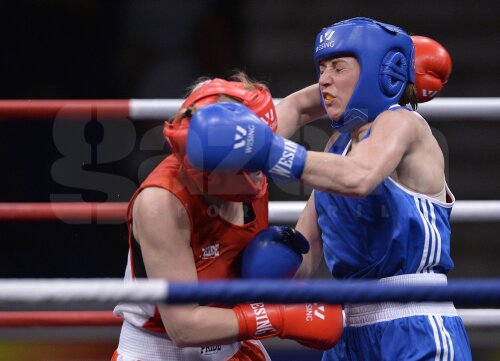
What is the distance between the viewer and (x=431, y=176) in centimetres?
182

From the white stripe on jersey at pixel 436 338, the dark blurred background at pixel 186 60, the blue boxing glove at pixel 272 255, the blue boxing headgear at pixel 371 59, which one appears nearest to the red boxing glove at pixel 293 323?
the blue boxing glove at pixel 272 255

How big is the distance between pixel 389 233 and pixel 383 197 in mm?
79

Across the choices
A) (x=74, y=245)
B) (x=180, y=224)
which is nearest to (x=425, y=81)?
(x=180, y=224)

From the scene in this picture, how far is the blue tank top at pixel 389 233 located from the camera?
1.78 metres

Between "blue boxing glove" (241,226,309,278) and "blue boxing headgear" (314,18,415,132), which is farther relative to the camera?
"blue boxing headgear" (314,18,415,132)

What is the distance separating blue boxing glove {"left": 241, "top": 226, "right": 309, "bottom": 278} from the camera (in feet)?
5.53

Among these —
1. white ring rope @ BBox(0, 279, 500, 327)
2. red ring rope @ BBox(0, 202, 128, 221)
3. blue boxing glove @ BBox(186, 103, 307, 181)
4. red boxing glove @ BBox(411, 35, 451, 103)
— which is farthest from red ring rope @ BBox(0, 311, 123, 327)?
white ring rope @ BBox(0, 279, 500, 327)

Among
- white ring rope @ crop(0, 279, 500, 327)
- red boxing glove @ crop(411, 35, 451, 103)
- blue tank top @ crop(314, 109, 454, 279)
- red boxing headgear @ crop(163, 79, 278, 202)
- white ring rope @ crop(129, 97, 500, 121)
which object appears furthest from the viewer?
white ring rope @ crop(129, 97, 500, 121)

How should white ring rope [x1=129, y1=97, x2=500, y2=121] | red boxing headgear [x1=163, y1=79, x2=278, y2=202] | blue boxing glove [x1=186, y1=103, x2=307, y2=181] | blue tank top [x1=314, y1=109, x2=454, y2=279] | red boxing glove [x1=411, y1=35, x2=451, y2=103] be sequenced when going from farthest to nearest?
1. white ring rope [x1=129, y1=97, x2=500, y2=121]
2. red boxing glove [x1=411, y1=35, x2=451, y2=103]
3. blue tank top [x1=314, y1=109, x2=454, y2=279]
4. red boxing headgear [x1=163, y1=79, x2=278, y2=202]
5. blue boxing glove [x1=186, y1=103, x2=307, y2=181]

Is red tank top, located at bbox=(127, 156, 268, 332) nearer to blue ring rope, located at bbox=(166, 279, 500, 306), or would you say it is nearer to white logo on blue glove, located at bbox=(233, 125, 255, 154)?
white logo on blue glove, located at bbox=(233, 125, 255, 154)

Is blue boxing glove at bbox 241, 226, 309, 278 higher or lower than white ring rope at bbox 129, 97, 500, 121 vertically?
lower

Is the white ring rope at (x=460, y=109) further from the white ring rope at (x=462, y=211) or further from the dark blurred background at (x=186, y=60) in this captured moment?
the dark blurred background at (x=186, y=60)

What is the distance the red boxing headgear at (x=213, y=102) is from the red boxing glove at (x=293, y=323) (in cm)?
23

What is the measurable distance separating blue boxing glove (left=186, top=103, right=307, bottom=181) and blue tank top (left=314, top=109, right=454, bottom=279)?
0.30m
